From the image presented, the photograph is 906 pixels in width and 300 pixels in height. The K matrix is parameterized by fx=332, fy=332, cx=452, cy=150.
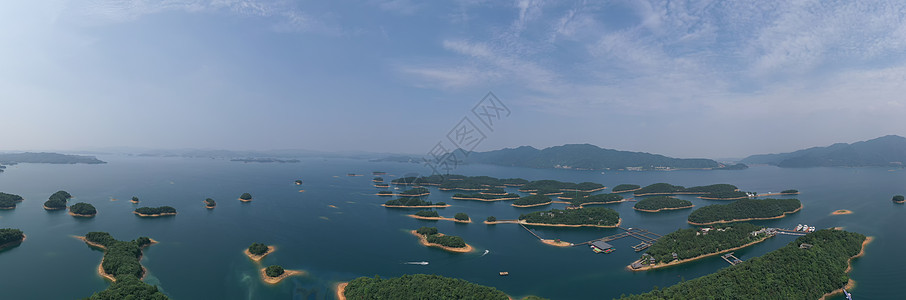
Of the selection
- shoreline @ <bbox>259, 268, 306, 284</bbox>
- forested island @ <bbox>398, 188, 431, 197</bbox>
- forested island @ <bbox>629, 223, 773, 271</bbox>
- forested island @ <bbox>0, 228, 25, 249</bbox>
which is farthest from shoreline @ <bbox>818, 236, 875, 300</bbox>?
forested island @ <bbox>0, 228, 25, 249</bbox>

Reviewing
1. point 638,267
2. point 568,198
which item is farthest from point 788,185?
point 638,267

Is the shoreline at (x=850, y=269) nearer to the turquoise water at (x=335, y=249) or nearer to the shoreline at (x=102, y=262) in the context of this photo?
the turquoise water at (x=335, y=249)

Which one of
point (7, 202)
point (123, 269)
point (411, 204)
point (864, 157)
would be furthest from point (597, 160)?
point (7, 202)

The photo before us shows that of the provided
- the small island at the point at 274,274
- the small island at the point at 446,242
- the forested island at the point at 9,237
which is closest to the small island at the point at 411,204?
the small island at the point at 446,242

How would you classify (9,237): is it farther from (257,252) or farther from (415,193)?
(415,193)

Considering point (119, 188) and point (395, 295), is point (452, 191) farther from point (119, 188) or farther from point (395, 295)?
point (119, 188)
